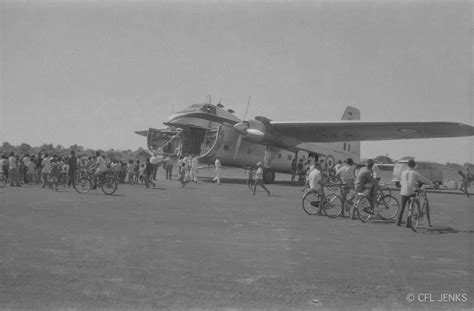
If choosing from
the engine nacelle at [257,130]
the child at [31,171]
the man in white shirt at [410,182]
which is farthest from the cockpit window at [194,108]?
the man in white shirt at [410,182]

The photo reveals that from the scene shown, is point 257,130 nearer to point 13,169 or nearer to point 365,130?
point 365,130

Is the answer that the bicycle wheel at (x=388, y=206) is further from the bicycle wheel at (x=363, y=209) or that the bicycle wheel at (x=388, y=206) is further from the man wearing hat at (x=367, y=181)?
the bicycle wheel at (x=363, y=209)

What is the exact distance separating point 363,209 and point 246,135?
14321 mm

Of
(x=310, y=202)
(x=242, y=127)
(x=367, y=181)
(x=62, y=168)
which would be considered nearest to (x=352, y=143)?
(x=242, y=127)

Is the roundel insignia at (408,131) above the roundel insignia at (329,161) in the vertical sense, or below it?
above

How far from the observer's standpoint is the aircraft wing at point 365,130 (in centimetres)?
2125

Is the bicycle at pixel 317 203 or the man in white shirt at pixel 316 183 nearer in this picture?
the man in white shirt at pixel 316 183

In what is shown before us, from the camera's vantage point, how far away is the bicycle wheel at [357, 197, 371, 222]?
10849 mm

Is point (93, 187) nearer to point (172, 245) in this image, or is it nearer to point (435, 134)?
point (172, 245)

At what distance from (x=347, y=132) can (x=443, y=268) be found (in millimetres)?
19408

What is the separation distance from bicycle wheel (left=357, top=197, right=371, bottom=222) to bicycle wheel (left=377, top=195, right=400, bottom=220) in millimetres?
564

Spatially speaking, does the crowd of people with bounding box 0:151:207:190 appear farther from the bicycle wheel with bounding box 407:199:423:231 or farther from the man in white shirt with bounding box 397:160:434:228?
the bicycle wheel with bounding box 407:199:423:231

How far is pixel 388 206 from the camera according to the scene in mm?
11852

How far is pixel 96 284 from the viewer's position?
5156mm
